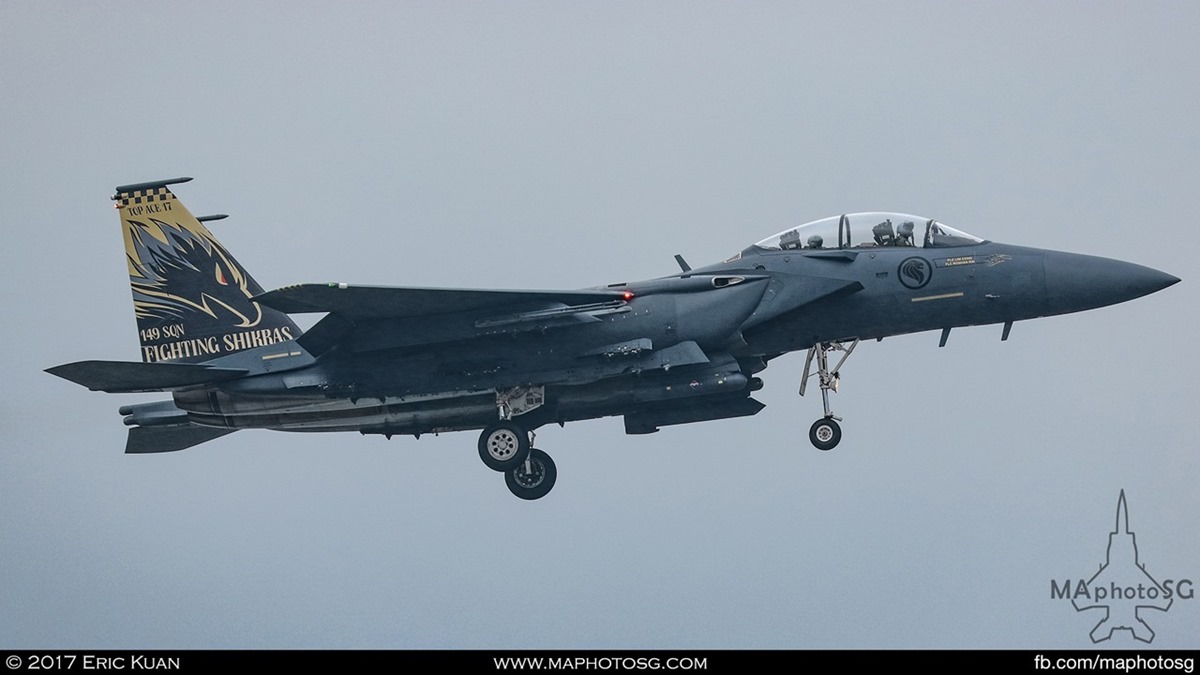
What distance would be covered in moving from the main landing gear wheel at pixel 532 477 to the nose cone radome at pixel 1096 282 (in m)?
7.08

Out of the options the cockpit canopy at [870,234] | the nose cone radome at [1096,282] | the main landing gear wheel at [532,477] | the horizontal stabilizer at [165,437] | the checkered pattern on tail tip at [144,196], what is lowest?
the main landing gear wheel at [532,477]

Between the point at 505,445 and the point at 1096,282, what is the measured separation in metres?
8.03

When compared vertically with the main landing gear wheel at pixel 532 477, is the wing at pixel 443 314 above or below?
above

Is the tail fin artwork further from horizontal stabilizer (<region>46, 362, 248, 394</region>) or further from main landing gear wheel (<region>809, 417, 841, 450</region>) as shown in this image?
main landing gear wheel (<region>809, 417, 841, 450</region>)

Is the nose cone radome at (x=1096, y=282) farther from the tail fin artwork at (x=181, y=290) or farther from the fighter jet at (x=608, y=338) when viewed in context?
the tail fin artwork at (x=181, y=290)

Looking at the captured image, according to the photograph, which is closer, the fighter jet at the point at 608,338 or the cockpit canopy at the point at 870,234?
the fighter jet at the point at 608,338

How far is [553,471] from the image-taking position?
27875mm

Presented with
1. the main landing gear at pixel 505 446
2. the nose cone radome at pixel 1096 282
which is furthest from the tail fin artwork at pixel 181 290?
the nose cone radome at pixel 1096 282

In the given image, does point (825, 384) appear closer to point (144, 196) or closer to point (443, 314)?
point (443, 314)

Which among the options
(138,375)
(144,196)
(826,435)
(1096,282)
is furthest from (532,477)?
(1096,282)

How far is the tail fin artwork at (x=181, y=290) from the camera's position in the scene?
28.1 metres

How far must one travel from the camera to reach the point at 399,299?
26.2 m
